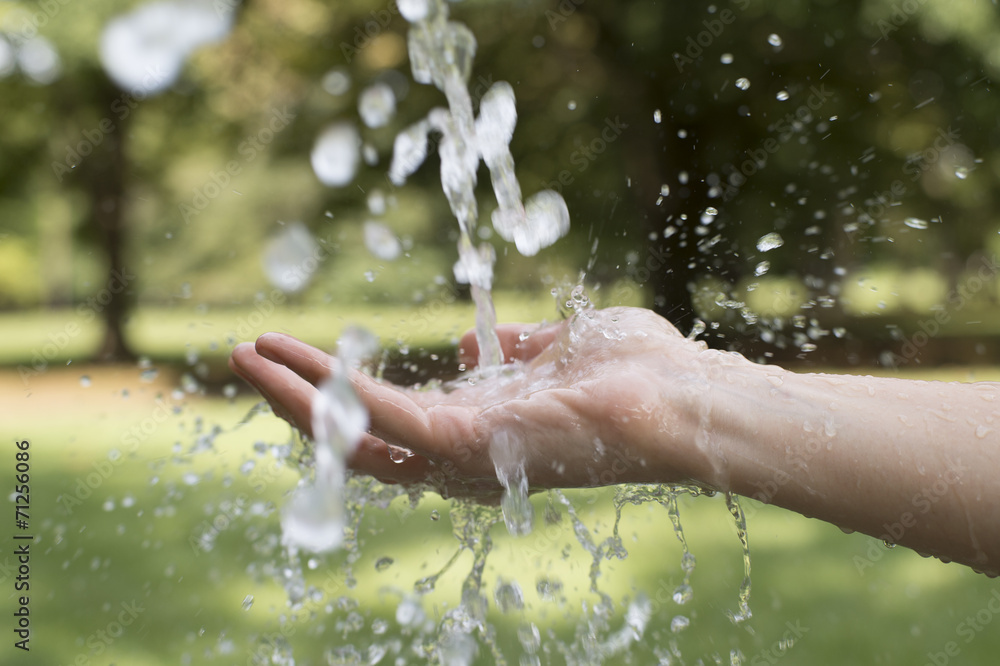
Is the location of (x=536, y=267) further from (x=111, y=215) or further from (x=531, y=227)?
(x=531, y=227)

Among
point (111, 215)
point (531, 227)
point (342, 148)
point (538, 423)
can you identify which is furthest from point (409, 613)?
point (111, 215)

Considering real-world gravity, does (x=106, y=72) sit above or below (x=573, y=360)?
above

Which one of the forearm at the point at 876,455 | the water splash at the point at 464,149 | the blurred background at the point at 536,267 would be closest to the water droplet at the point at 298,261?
the blurred background at the point at 536,267

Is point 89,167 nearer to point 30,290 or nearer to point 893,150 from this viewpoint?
point 893,150

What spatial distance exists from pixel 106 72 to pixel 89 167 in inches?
80.5

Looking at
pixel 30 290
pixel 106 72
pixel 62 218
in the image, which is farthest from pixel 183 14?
pixel 30 290

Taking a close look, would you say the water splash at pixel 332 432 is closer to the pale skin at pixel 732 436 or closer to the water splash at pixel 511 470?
the pale skin at pixel 732 436

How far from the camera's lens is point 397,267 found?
19.6m

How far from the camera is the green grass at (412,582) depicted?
10.2 ft

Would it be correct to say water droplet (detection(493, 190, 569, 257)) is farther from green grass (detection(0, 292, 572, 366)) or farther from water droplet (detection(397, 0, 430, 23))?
green grass (detection(0, 292, 572, 366))

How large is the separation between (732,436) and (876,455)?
278 millimetres

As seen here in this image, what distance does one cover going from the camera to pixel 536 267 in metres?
11.3

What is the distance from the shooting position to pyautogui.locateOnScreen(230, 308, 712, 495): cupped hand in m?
1.65

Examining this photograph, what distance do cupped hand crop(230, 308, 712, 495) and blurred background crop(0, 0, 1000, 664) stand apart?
2.19 ft
